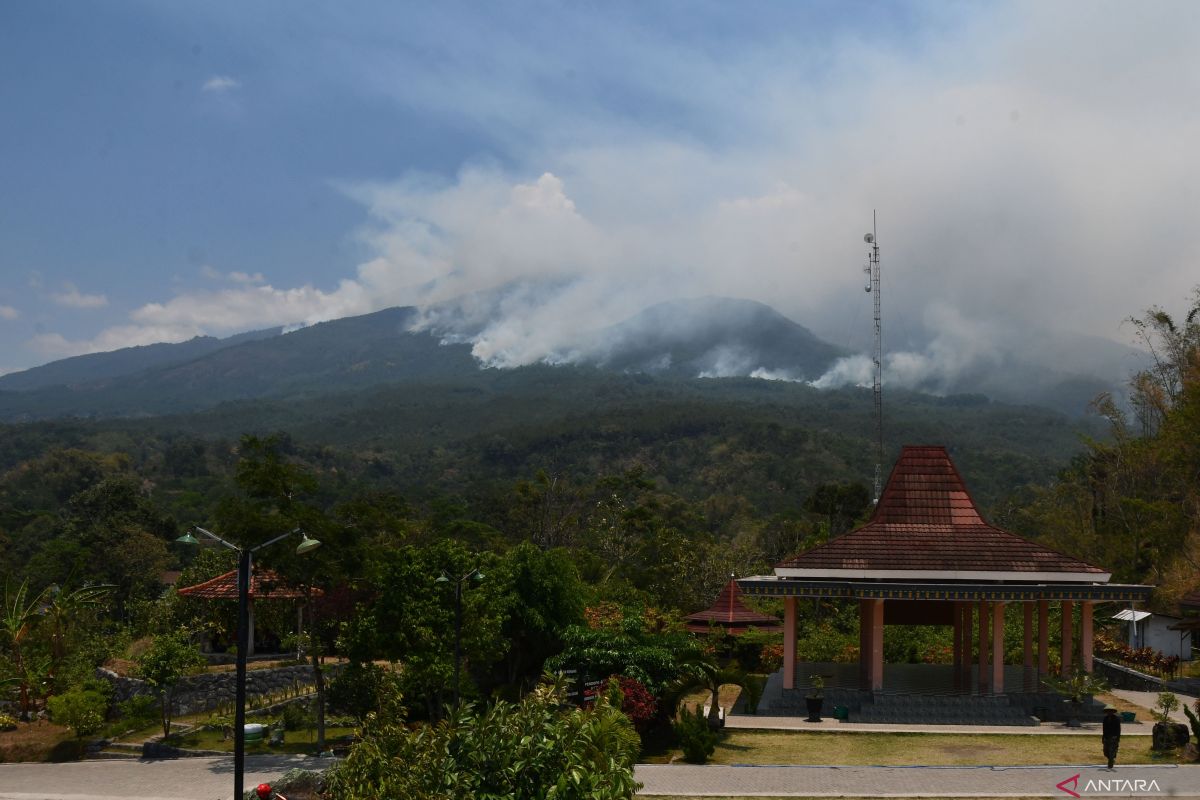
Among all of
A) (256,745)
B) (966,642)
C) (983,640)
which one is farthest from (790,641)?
(256,745)

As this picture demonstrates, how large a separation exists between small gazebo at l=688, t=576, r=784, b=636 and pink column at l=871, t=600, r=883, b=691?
7706mm

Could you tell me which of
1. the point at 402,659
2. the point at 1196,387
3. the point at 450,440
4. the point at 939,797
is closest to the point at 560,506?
the point at 1196,387

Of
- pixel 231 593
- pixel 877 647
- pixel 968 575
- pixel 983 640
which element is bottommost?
pixel 231 593

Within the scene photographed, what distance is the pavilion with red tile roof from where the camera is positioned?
26797 mm

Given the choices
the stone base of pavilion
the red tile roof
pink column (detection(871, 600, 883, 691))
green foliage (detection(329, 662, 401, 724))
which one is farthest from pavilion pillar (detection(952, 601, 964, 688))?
green foliage (detection(329, 662, 401, 724))

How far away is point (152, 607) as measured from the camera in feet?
138

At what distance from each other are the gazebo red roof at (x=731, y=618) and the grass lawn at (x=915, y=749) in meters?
9.80

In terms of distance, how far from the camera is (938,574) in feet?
90.7

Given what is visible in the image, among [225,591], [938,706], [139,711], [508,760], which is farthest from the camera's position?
[225,591]

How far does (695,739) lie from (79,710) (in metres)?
17.9

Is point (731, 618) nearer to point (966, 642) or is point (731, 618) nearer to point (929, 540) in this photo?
point (966, 642)

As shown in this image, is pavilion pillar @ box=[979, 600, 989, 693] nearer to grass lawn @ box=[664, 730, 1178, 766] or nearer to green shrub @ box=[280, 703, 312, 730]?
grass lawn @ box=[664, 730, 1178, 766]

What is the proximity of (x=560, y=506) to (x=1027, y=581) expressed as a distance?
42932 mm

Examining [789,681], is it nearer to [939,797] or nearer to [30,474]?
[939,797]
